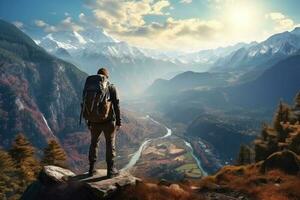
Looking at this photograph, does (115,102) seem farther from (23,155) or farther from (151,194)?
(23,155)

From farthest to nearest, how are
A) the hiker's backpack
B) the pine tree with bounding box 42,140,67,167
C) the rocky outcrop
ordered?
1. the pine tree with bounding box 42,140,67,167
2. the hiker's backpack
3. the rocky outcrop

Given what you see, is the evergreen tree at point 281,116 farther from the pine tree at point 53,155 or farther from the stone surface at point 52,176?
the stone surface at point 52,176

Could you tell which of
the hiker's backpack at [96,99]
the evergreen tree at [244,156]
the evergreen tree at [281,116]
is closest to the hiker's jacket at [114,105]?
the hiker's backpack at [96,99]

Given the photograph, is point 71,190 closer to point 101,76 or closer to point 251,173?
point 101,76

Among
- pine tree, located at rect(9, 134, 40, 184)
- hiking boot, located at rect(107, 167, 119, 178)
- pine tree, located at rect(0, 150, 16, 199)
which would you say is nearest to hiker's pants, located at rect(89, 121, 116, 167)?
hiking boot, located at rect(107, 167, 119, 178)

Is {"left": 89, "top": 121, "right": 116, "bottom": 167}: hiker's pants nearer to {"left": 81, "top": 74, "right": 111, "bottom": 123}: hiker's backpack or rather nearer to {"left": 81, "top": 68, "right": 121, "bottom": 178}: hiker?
{"left": 81, "top": 68, "right": 121, "bottom": 178}: hiker

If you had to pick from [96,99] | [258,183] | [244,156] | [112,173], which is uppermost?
[96,99]

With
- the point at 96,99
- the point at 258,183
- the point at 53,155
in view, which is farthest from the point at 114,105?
the point at 53,155
